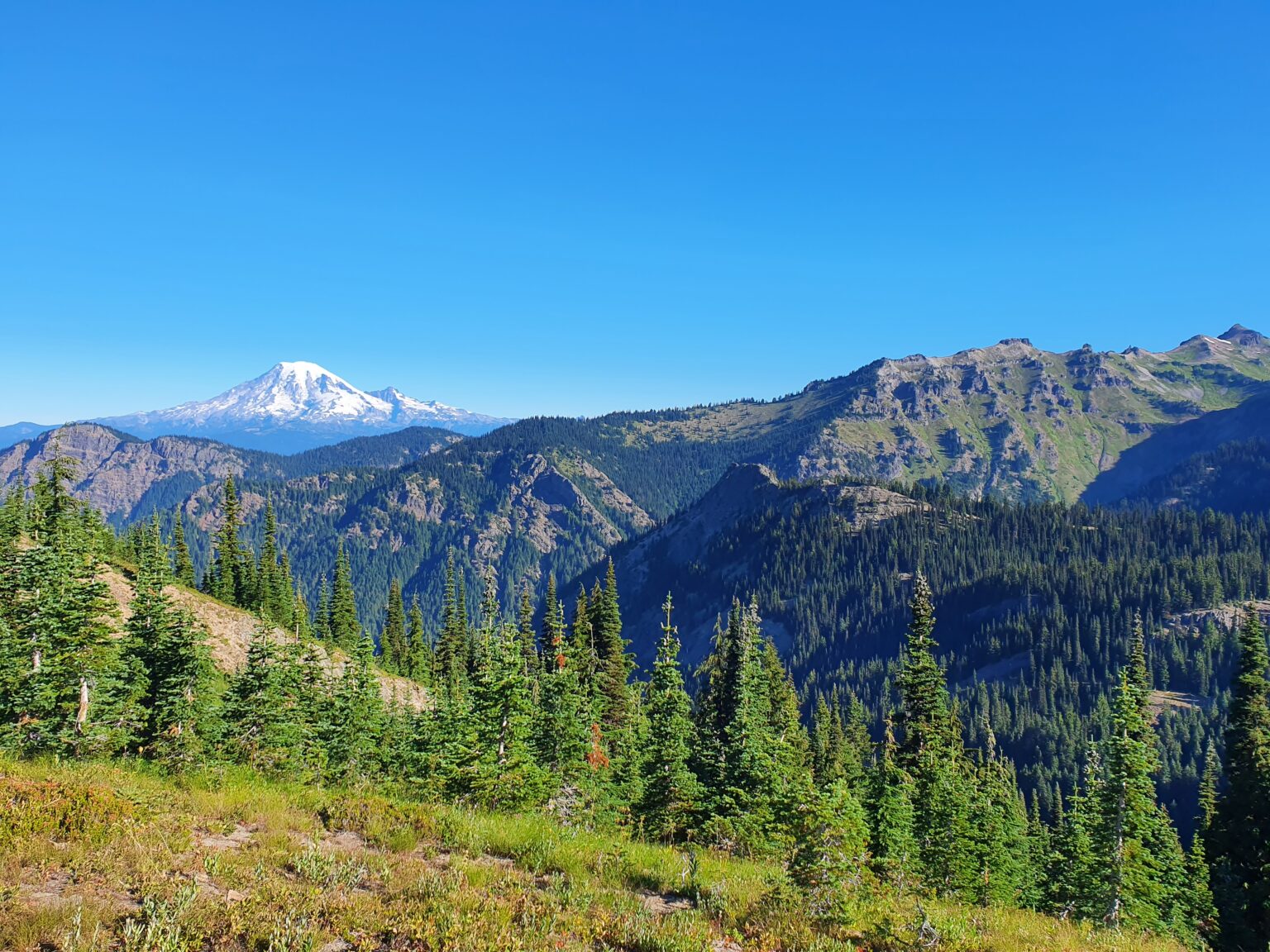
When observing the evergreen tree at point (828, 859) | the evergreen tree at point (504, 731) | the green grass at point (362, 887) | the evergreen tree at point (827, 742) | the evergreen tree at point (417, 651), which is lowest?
the evergreen tree at point (827, 742)

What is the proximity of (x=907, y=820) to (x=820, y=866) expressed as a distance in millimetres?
25575

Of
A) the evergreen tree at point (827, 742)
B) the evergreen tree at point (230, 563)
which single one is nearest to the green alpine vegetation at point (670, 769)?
the evergreen tree at point (827, 742)

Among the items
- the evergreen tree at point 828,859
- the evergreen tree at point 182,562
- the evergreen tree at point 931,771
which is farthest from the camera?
the evergreen tree at point 182,562

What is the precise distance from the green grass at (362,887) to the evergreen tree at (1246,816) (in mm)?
31979

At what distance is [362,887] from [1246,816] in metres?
46.2

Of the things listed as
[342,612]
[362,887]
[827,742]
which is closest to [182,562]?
[342,612]

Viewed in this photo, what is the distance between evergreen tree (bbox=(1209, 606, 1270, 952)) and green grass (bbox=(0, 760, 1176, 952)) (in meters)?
32.0

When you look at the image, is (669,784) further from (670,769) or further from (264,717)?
(264,717)

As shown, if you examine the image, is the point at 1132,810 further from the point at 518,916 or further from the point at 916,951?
the point at 518,916

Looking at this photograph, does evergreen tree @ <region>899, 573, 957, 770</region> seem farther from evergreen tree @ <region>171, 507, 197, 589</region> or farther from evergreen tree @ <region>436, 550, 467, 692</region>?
evergreen tree @ <region>171, 507, 197, 589</region>

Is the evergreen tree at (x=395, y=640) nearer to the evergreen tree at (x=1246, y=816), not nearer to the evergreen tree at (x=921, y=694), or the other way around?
the evergreen tree at (x=921, y=694)

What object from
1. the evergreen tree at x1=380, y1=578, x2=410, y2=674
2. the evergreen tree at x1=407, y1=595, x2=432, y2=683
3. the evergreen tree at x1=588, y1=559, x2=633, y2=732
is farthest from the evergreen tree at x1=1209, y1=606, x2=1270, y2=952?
the evergreen tree at x1=380, y1=578, x2=410, y2=674

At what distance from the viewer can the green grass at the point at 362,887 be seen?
308 inches

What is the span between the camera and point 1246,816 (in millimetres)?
36250
